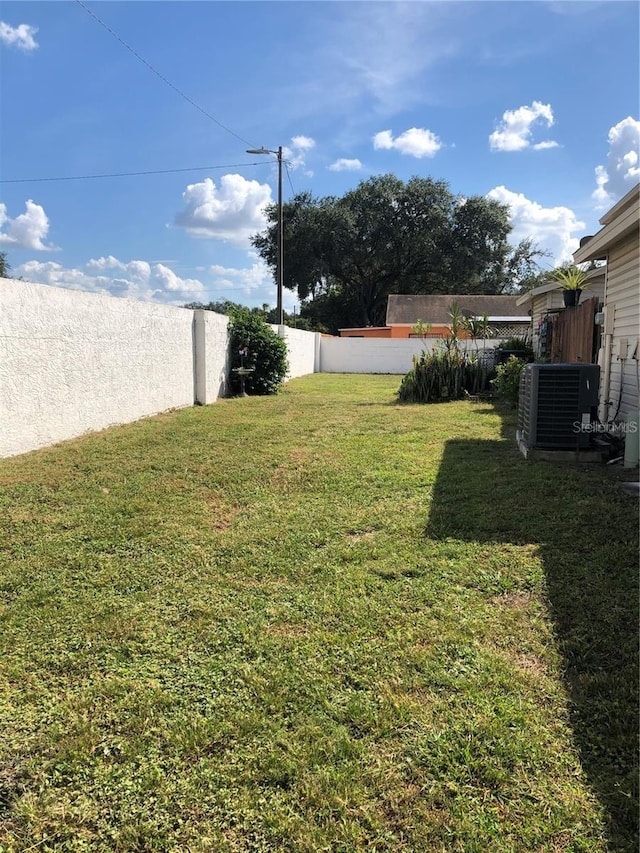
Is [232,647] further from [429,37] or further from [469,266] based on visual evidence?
[469,266]

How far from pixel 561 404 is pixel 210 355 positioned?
7.60 m

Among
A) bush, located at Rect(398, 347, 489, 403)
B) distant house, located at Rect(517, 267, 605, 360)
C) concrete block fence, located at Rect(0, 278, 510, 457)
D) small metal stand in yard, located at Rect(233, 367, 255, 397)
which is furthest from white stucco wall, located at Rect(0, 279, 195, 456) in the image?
distant house, located at Rect(517, 267, 605, 360)

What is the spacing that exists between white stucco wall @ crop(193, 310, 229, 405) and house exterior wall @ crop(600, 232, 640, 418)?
7.32 meters

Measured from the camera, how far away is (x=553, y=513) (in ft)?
12.8

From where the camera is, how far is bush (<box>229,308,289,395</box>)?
40.9 feet

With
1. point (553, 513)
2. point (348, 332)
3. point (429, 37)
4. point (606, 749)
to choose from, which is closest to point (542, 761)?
point (606, 749)

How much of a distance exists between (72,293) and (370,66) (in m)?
5.80

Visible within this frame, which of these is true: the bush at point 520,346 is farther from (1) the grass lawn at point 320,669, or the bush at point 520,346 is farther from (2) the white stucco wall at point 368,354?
(1) the grass lawn at point 320,669

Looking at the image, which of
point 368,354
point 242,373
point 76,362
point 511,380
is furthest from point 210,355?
point 368,354

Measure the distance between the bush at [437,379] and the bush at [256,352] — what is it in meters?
3.25

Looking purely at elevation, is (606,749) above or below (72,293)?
below

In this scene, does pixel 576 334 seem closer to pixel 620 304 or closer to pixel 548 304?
pixel 620 304

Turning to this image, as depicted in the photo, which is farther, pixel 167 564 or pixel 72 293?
pixel 72 293

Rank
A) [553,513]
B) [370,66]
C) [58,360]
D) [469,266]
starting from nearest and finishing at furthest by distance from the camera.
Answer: [553,513]
[58,360]
[370,66]
[469,266]
